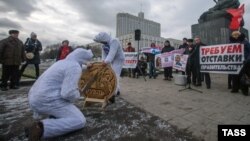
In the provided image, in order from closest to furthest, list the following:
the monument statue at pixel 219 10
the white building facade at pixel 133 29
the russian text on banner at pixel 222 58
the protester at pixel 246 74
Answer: the protester at pixel 246 74 < the russian text on banner at pixel 222 58 < the monument statue at pixel 219 10 < the white building facade at pixel 133 29

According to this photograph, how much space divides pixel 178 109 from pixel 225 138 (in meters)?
1.57

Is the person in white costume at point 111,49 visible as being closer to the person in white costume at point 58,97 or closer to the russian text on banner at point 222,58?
the person in white costume at point 58,97

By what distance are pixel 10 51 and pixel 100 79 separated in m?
4.22

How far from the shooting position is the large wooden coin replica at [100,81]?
160 inches

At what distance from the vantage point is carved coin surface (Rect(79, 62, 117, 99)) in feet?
13.4

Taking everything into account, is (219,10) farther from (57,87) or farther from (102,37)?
(57,87)

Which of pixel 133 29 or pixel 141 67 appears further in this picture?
pixel 133 29

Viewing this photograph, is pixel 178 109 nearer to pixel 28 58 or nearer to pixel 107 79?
pixel 107 79

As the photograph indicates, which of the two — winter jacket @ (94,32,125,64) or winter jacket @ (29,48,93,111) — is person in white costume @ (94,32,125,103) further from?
winter jacket @ (29,48,93,111)

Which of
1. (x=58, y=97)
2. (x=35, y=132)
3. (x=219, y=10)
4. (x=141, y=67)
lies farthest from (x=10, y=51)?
(x=219, y=10)

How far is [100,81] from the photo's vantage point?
411cm

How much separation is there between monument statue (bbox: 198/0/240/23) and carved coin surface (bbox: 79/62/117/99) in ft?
46.6

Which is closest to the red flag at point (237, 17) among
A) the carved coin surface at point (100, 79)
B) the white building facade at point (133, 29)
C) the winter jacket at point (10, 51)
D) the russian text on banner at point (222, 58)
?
the russian text on banner at point (222, 58)

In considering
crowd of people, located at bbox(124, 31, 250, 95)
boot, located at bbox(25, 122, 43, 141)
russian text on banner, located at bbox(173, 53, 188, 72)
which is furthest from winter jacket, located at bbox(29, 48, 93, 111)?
russian text on banner, located at bbox(173, 53, 188, 72)
